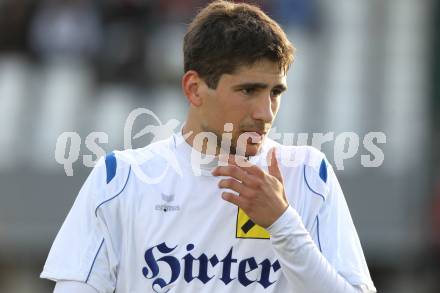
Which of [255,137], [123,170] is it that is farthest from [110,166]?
[255,137]

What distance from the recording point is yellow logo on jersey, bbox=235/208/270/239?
13.5ft

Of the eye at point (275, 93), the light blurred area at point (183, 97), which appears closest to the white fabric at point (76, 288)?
the eye at point (275, 93)

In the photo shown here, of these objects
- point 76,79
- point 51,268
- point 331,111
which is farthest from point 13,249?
point 51,268

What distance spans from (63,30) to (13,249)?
268 cm

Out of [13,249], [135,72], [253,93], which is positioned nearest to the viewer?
[253,93]

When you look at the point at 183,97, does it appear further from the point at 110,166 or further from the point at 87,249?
the point at 87,249

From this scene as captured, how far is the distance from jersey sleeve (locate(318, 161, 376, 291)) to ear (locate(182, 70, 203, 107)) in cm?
61

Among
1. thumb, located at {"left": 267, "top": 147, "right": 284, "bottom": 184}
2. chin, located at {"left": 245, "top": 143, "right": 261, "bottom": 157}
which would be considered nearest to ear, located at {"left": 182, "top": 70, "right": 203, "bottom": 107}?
chin, located at {"left": 245, "top": 143, "right": 261, "bottom": 157}

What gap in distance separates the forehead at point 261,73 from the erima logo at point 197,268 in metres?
0.66

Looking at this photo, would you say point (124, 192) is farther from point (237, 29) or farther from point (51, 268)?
point (237, 29)

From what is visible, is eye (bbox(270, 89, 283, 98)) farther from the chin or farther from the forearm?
the forearm

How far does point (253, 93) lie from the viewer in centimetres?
403

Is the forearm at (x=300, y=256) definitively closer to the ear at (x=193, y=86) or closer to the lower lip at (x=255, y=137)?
the lower lip at (x=255, y=137)

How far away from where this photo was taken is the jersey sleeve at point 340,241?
3.97 meters
